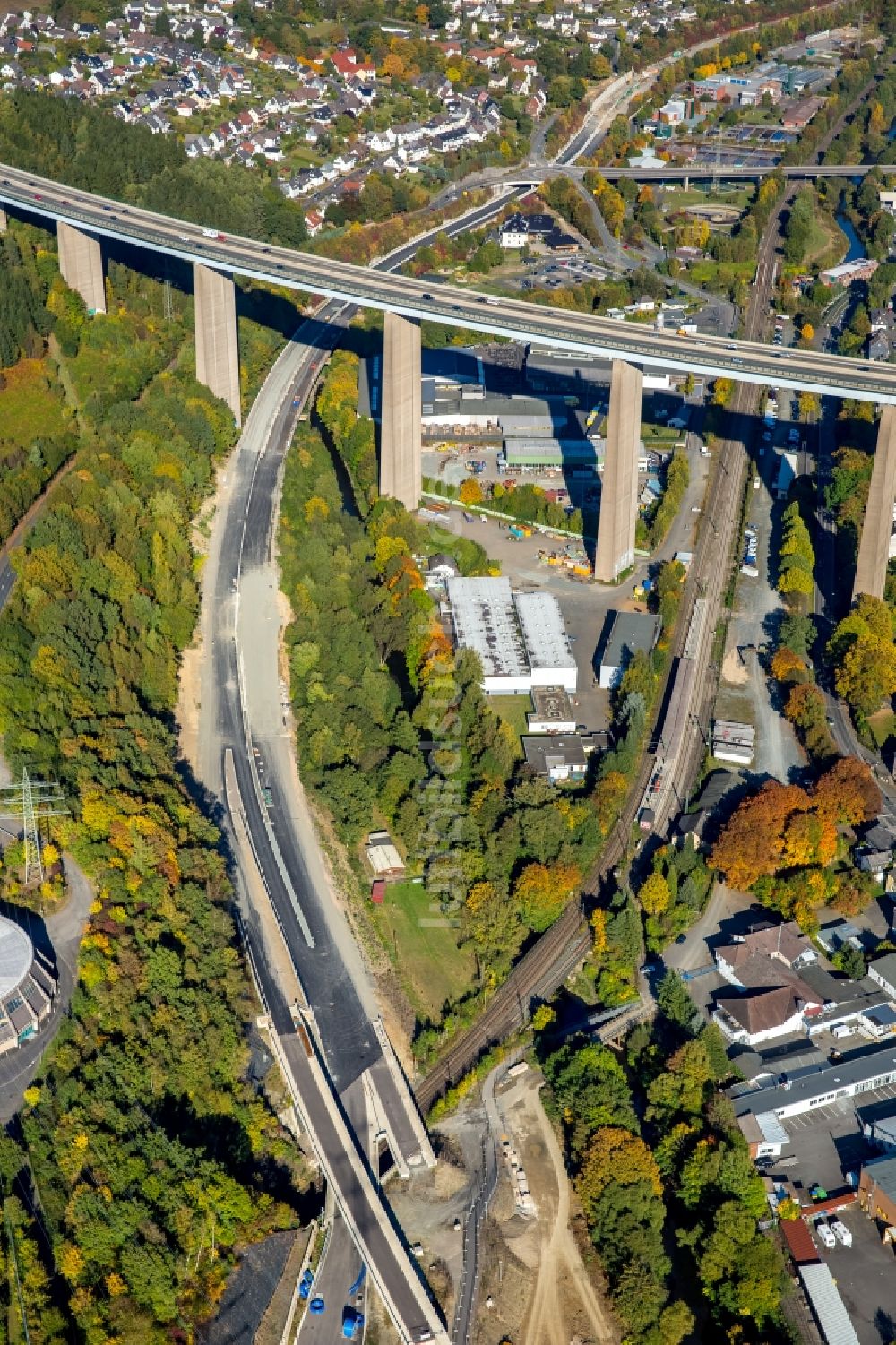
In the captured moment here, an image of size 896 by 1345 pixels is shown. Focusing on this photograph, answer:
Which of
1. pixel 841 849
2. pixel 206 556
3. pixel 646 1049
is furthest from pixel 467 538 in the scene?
pixel 646 1049

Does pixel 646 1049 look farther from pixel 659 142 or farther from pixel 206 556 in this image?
pixel 659 142

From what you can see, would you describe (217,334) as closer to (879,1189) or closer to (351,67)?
(879,1189)

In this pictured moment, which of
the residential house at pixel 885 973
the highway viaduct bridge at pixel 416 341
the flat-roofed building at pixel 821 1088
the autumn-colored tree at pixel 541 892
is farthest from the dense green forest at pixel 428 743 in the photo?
the residential house at pixel 885 973

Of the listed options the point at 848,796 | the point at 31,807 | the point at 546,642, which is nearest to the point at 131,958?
the point at 31,807

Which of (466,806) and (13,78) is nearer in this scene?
(466,806)

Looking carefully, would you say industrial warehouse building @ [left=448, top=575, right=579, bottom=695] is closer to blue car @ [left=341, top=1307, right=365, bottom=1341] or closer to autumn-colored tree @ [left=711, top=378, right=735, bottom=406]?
autumn-colored tree @ [left=711, top=378, right=735, bottom=406]

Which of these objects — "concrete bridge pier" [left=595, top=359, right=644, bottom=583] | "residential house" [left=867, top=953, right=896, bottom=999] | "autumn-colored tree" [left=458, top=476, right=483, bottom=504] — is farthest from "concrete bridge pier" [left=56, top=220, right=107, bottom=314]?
"residential house" [left=867, top=953, right=896, bottom=999]
